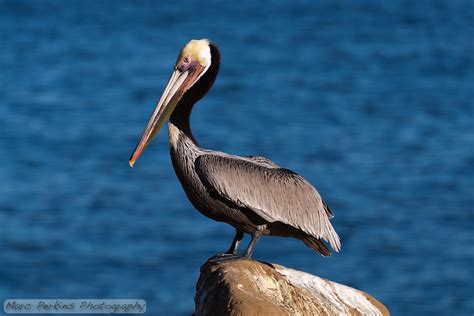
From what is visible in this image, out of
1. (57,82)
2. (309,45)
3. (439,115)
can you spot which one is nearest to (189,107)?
(439,115)

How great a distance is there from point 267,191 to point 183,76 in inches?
42.8

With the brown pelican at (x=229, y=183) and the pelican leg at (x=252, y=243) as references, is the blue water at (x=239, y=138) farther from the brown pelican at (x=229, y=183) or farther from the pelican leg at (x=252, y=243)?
the pelican leg at (x=252, y=243)

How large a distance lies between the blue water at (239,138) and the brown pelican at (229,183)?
7713 mm

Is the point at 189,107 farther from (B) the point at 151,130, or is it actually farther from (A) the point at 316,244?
(A) the point at 316,244

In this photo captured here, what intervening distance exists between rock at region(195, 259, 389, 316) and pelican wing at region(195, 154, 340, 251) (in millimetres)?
384

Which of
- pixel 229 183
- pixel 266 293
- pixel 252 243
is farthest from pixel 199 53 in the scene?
pixel 266 293

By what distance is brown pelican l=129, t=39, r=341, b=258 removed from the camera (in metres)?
7.55

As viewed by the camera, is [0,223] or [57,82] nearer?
[0,223]

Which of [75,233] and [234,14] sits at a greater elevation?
[234,14]

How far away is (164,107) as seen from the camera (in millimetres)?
8055

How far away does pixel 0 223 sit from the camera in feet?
63.3

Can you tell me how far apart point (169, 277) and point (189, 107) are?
888 cm

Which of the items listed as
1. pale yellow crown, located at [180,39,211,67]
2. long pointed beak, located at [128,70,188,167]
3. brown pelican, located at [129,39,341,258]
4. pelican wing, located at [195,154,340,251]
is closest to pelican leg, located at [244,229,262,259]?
brown pelican, located at [129,39,341,258]

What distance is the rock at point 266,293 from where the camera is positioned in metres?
6.69
